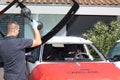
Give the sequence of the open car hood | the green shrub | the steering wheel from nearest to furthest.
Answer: the open car hood, the steering wheel, the green shrub

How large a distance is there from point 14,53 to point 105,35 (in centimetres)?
1227

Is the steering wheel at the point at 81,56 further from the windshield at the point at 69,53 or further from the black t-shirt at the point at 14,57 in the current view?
the black t-shirt at the point at 14,57

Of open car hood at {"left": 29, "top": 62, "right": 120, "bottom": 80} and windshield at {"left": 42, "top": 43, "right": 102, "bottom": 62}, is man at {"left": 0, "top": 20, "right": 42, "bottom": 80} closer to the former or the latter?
open car hood at {"left": 29, "top": 62, "right": 120, "bottom": 80}

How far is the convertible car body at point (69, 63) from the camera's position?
7.61 meters

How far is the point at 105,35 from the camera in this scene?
716 inches

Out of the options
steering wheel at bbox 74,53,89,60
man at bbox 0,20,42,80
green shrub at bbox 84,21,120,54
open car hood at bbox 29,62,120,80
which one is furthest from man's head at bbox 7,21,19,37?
green shrub at bbox 84,21,120,54

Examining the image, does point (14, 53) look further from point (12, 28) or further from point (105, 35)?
point (105, 35)

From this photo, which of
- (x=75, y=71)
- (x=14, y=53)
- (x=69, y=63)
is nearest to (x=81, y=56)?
(x=69, y=63)

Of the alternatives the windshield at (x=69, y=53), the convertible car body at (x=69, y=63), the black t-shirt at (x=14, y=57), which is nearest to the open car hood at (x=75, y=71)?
the convertible car body at (x=69, y=63)

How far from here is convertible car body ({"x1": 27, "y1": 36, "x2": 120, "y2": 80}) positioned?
7.61m

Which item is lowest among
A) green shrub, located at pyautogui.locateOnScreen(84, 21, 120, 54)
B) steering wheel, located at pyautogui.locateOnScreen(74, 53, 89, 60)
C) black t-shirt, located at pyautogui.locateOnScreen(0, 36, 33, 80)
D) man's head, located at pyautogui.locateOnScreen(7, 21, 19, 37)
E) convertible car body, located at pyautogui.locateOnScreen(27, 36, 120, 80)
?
green shrub, located at pyautogui.locateOnScreen(84, 21, 120, 54)

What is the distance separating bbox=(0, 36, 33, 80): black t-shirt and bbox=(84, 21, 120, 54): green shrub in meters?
11.1

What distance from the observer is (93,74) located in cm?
768

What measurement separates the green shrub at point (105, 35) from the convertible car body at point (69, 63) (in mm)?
7517
